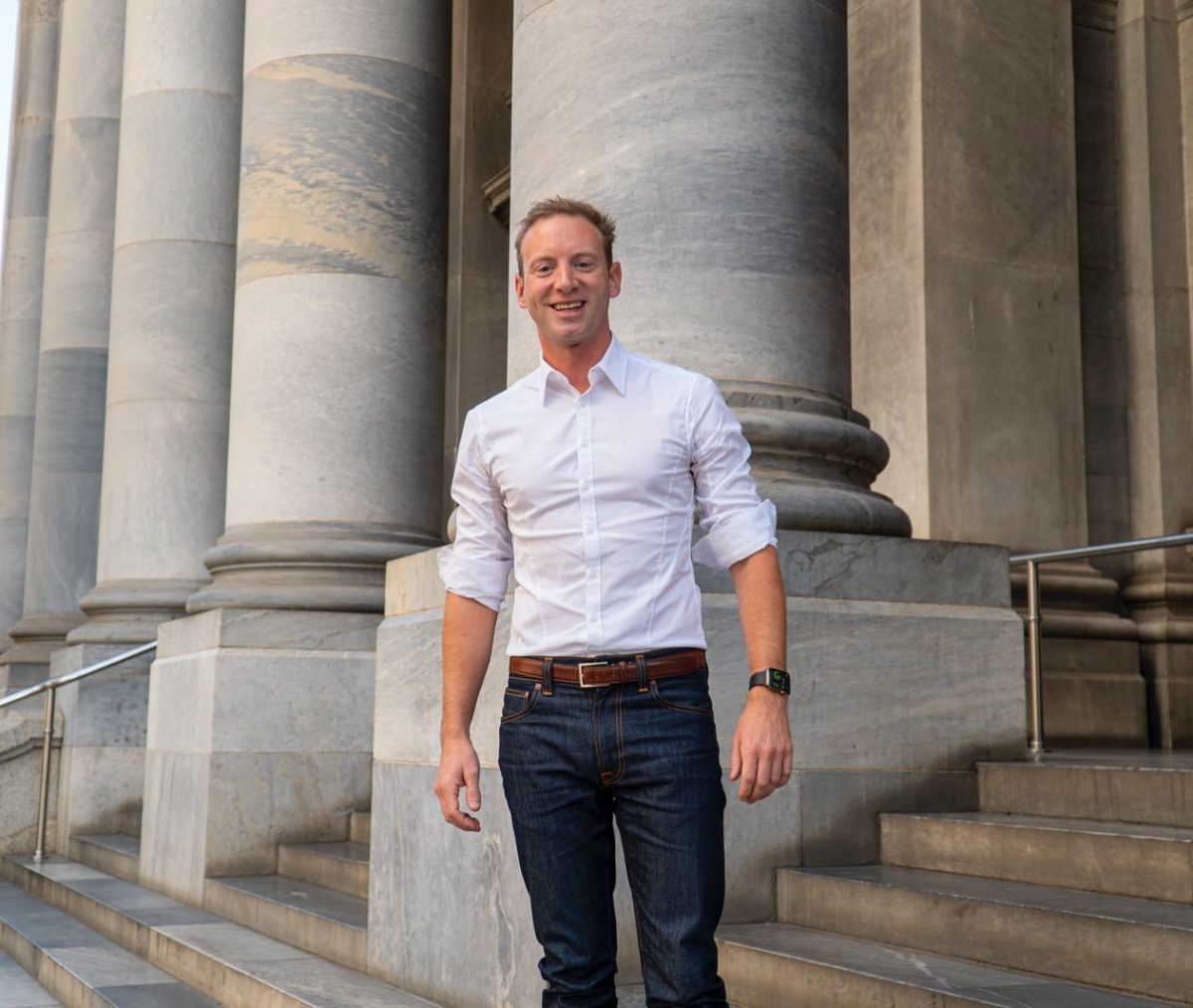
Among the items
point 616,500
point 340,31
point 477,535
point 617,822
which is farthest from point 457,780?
point 340,31

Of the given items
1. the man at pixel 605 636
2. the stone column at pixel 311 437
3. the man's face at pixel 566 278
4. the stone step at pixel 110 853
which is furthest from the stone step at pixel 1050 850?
the stone step at pixel 110 853

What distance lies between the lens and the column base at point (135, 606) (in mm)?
16094

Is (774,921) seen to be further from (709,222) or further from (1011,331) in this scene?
(1011,331)

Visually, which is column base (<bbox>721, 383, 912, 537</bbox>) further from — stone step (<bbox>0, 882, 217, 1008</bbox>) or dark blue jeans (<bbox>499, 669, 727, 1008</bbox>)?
stone step (<bbox>0, 882, 217, 1008</bbox>)

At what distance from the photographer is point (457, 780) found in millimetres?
4285

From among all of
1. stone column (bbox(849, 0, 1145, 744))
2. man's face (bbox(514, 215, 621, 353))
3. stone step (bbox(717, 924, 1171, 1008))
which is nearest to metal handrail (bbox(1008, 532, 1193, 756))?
stone column (bbox(849, 0, 1145, 744))

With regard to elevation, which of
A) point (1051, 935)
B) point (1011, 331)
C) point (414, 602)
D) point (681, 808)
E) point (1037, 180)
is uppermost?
point (1037, 180)

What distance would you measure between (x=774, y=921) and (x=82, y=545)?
53.5ft

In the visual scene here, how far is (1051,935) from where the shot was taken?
19.6 ft

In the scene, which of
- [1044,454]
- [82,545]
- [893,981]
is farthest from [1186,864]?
[82,545]

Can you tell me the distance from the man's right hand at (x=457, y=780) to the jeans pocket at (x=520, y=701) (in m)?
0.17

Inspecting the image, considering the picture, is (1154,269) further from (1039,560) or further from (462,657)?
(462,657)

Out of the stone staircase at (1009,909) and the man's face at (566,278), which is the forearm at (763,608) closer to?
the man's face at (566,278)

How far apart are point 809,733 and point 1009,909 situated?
1440 millimetres
